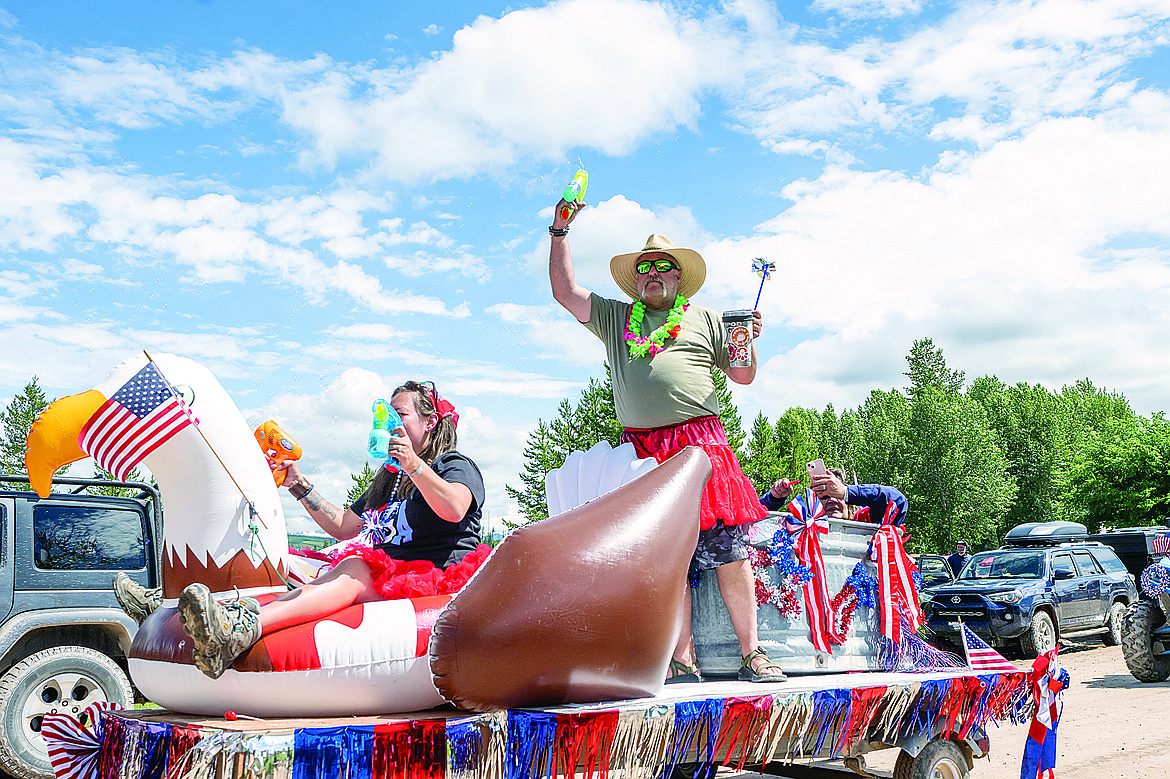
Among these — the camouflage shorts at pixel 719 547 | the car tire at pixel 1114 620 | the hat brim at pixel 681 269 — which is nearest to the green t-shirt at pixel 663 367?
the hat brim at pixel 681 269

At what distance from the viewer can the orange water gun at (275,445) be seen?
A: 3.77 m

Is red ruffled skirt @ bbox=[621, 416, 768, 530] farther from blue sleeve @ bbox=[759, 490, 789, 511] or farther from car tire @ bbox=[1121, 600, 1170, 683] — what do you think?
car tire @ bbox=[1121, 600, 1170, 683]

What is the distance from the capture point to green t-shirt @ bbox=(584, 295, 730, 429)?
13.2 ft

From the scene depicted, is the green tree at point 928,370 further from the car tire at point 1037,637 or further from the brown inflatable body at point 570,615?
the brown inflatable body at point 570,615

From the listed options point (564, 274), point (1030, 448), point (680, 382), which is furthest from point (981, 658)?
point (1030, 448)

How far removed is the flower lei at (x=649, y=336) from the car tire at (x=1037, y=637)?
35.6 ft

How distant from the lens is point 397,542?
3.36 metres

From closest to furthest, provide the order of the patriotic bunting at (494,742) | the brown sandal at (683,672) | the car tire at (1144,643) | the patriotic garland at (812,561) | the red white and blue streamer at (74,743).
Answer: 1. the patriotic bunting at (494,742)
2. the red white and blue streamer at (74,743)
3. the brown sandal at (683,672)
4. the patriotic garland at (812,561)
5. the car tire at (1144,643)

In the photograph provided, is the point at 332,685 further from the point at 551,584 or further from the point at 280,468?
the point at 280,468

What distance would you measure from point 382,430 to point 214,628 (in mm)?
811

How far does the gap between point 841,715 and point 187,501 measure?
245 cm

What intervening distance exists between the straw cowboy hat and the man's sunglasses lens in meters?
0.04

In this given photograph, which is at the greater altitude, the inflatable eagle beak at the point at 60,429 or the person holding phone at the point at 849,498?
the inflatable eagle beak at the point at 60,429

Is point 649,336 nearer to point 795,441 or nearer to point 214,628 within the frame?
point 214,628
